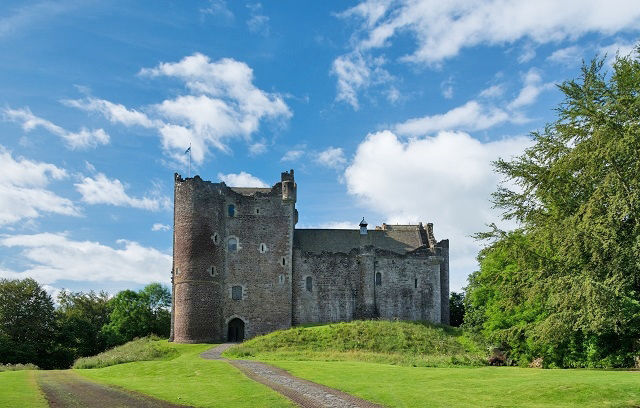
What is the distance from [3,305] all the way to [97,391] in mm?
40279

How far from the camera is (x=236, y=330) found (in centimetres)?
5762

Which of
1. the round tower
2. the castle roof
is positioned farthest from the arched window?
the castle roof

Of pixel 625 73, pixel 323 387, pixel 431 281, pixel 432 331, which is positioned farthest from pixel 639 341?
pixel 431 281

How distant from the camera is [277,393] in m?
23.2

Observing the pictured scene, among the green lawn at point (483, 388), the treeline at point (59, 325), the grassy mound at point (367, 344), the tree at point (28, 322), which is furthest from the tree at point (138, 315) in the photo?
the green lawn at point (483, 388)

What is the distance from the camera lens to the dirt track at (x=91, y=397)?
21.5 metres

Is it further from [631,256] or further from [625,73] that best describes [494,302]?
[625,73]

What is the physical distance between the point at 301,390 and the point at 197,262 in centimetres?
3294

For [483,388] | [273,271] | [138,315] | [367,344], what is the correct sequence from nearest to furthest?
1. [483,388]
2. [367,344]
3. [273,271]
4. [138,315]

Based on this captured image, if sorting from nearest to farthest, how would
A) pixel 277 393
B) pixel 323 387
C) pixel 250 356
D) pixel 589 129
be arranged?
pixel 277 393, pixel 323 387, pixel 589 129, pixel 250 356

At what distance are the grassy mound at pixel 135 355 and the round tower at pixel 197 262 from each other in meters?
2.78

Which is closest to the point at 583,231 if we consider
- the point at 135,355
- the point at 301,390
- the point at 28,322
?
the point at 301,390

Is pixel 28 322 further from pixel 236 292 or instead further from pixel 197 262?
pixel 236 292

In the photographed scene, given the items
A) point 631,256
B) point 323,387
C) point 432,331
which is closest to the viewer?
point 323,387
